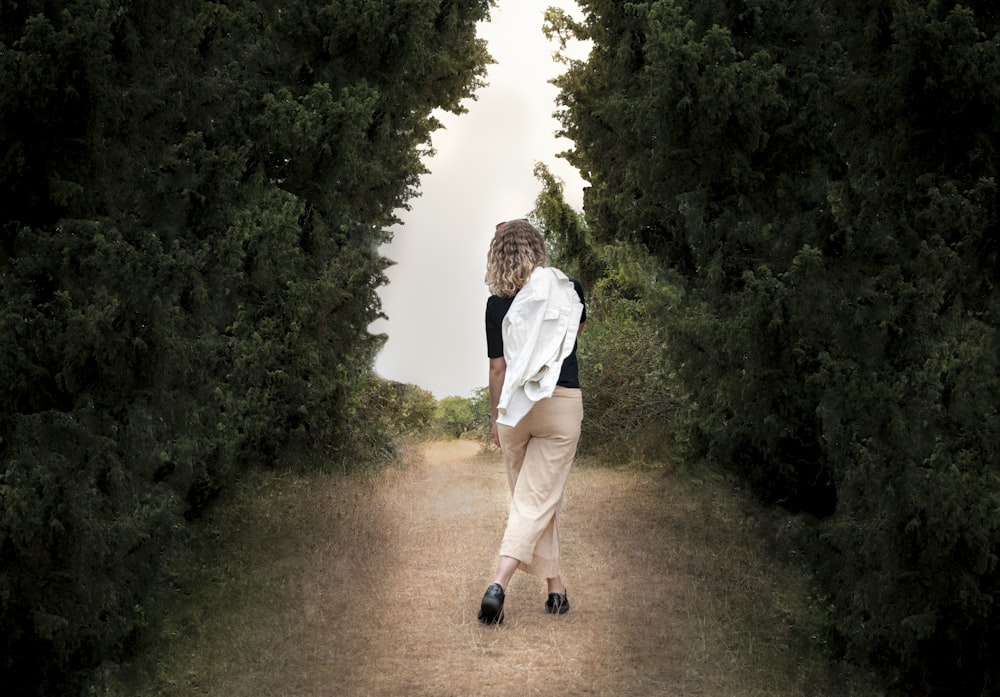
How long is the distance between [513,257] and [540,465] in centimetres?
128

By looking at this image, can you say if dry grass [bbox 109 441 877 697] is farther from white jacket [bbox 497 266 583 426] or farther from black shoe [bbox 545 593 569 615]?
white jacket [bbox 497 266 583 426]

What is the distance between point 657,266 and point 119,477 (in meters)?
5.86

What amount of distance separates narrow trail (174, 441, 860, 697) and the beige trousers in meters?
0.63

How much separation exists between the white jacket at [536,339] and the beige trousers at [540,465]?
163mm

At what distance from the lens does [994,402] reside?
5379 millimetres

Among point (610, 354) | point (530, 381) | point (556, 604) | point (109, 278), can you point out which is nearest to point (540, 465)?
point (530, 381)

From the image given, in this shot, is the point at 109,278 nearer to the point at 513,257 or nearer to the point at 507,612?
the point at 513,257

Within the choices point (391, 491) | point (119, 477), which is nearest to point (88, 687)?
point (119, 477)

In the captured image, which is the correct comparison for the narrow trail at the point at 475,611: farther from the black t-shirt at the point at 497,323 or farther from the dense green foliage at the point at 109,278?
the black t-shirt at the point at 497,323

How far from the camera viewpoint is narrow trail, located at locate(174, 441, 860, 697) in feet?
18.9

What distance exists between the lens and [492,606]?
6.17 m

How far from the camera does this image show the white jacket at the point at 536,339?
19.4 ft

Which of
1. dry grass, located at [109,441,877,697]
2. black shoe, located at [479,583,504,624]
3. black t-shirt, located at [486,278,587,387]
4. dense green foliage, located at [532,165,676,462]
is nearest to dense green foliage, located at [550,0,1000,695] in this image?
dry grass, located at [109,441,877,697]

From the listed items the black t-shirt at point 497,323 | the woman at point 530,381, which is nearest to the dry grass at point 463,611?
the woman at point 530,381
